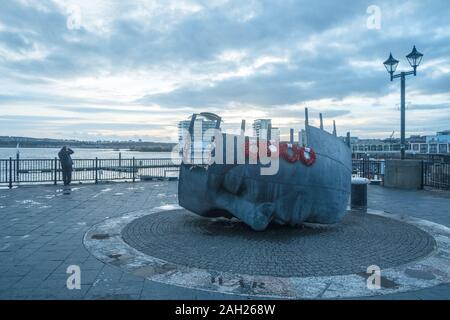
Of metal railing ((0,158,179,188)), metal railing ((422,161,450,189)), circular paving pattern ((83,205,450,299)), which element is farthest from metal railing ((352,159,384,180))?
metal railing ((0,158,179,188))

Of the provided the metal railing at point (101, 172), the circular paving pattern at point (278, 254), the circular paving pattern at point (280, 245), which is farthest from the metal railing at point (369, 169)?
the circular paving pattern at point (280, 245)

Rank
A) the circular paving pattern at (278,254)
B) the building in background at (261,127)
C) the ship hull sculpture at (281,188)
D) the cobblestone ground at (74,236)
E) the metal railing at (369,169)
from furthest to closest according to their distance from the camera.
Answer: the metal railing at (369,169) < the building in background at (261,127) < the ship hull sculpture at (281,188) < the circular paving pattern at (278,254) < the cobblestone ground at (74,236)

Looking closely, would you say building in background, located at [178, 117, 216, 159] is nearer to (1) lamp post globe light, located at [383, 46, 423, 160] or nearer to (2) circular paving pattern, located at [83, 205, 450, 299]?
(2) circular paving pattern, located at [83, 205, 450, 299]

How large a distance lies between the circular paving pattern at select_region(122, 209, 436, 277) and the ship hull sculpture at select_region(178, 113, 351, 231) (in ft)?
1.42

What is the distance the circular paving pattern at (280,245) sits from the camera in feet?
18.6

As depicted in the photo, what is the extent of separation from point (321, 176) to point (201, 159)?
277 cm

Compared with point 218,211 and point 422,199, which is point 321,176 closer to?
point 218,211

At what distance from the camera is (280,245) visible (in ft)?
22.6

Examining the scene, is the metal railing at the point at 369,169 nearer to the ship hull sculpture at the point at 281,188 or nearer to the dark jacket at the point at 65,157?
the ship hull sculpture at the point at 281,188

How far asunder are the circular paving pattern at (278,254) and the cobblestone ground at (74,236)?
276 mm

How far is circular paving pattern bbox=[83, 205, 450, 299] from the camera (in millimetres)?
4863

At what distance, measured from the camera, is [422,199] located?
13.4 metres

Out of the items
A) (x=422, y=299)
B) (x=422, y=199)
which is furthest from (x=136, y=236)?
(x=422, y=199)
